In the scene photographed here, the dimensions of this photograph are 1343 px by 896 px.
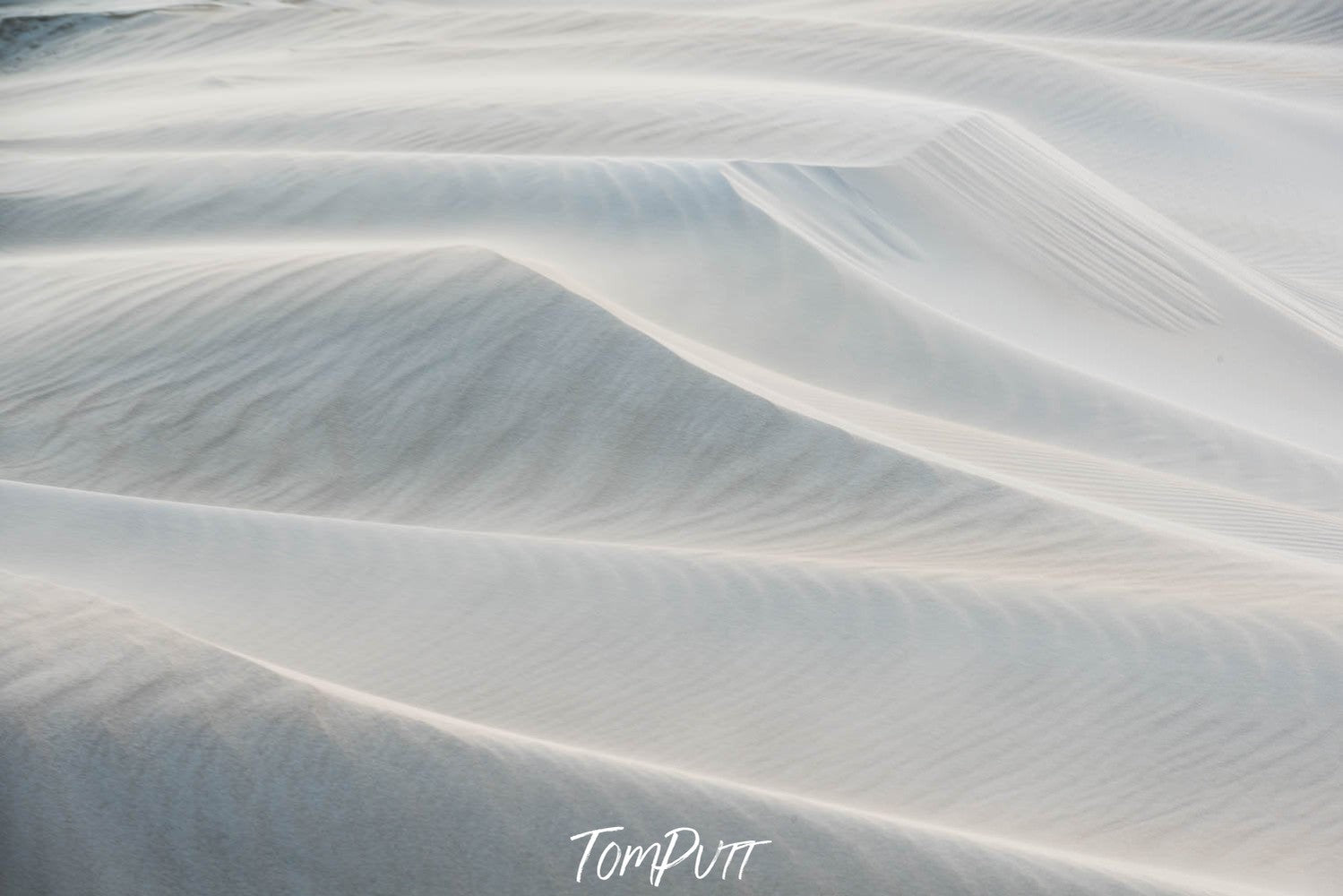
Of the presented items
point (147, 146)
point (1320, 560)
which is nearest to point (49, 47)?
point (147, 146)

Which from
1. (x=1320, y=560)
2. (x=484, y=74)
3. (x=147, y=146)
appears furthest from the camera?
(x=484, y=74)

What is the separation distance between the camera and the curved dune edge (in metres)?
2.25

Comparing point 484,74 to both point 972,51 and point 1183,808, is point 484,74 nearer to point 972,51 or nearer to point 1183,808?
point 972,51

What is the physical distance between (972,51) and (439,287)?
554 cm

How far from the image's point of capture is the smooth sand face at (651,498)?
238 cm

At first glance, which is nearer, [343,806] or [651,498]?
[343,806]

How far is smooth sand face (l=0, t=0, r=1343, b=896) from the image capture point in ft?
7.80

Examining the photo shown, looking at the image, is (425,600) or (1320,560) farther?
(1320,560)

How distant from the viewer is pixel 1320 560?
3.66 meters

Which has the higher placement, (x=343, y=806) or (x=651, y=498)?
(x=651, y=498)

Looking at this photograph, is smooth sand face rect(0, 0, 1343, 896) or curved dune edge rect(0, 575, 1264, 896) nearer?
curved dune edge rect(0, 575, 1264, 896)

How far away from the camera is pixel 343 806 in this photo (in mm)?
2340

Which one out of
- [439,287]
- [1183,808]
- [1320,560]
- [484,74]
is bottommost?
[1183,808]

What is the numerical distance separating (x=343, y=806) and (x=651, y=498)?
5.13 ft
